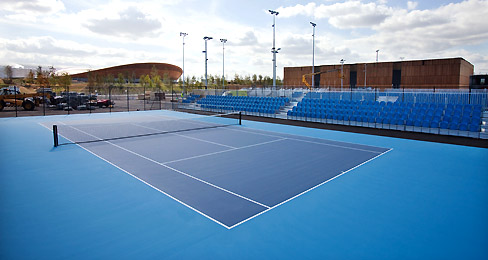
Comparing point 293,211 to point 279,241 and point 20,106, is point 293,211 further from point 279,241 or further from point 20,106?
point 20,106

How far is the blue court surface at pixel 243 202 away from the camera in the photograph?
17.0 feet

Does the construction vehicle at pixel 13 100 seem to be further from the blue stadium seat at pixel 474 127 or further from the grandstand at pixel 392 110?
the blue stadium seat at pixel 474 127

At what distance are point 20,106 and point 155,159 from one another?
102 feet

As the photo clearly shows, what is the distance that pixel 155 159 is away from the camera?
11.3m

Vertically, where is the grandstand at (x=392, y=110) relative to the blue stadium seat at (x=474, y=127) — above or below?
above

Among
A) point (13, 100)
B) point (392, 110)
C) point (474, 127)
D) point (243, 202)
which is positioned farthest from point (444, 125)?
point (13, 100)

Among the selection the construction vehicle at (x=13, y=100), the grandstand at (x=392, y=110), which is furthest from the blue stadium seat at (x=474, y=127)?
the construction vehicle at (x=13, y=100)

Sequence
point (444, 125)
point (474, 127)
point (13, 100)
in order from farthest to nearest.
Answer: point (13, 100) → point (444, 125) → point (474, 127)

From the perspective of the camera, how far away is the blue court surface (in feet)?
17.0

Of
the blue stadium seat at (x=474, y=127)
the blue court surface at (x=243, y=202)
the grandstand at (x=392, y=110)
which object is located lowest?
the blue court surface at (x=243, y=202)

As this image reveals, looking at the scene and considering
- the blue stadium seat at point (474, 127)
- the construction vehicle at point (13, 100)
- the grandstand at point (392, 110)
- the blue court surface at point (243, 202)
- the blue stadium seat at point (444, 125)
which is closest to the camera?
the blue court surface at point (243, 202)

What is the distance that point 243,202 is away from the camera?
718 cm

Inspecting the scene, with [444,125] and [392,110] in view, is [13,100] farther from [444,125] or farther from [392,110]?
[444,125]

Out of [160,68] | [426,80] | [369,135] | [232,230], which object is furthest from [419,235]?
[160,68]
